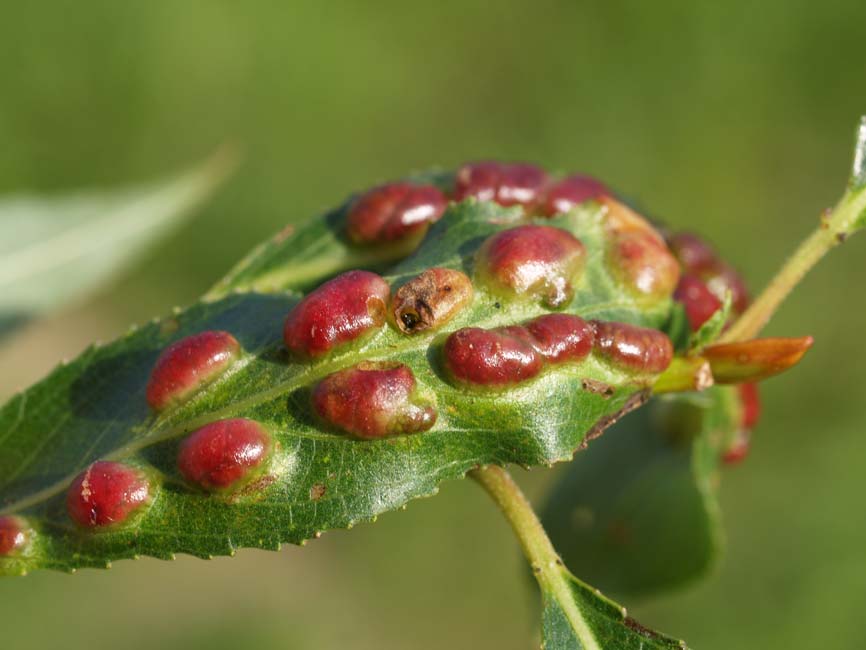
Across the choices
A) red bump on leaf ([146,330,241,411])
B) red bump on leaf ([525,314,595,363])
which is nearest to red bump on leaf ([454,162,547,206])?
red bump on leaf ([525,314,595,363])

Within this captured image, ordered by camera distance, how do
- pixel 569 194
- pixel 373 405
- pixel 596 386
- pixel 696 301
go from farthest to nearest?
1. pixel 569 194
2. pixel 696 301
3. pixel 596 386
4. pixel 373 405

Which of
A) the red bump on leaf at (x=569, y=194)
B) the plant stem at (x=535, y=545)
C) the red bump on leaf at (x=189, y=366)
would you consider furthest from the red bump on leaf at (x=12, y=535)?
the red bump on leaf at (x=569, y=194)

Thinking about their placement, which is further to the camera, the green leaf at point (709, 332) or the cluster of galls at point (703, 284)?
the cluster of galls at point (703, 284)

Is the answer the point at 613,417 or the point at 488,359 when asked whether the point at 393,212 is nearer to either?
the point at 488,359

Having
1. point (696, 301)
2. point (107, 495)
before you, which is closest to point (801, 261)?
point (696, 301)

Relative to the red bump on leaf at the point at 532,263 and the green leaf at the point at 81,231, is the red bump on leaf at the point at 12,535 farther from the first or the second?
the green leaf at the point at 81,231
